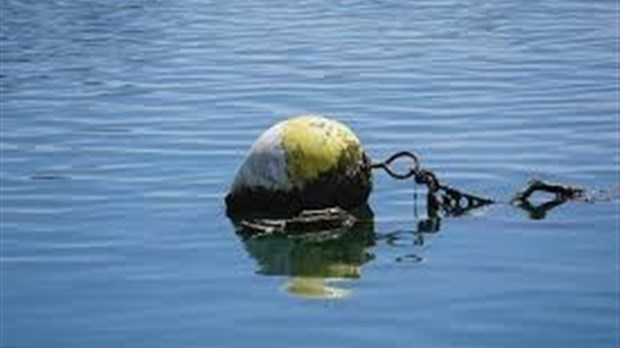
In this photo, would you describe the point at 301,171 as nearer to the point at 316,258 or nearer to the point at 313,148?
the point at 313,148

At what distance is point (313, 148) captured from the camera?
14.4 m

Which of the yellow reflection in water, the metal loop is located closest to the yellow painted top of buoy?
the metal loop

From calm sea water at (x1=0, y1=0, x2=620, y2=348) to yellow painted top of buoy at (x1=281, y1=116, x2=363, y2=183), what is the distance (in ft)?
2.57

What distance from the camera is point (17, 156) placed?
733 inches

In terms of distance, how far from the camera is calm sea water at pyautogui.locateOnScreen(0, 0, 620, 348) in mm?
11039

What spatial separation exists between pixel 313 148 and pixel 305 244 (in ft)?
4.21

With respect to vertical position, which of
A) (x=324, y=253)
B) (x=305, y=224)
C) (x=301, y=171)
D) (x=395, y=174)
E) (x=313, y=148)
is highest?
(x=313, y=148)

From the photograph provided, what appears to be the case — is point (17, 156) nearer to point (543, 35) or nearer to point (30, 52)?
point (30, 52)

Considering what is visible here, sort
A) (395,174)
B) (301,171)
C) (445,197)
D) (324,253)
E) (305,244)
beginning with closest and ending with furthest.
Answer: (324,253) < (305,244) < (301,171) < (445,197) < (395,174)

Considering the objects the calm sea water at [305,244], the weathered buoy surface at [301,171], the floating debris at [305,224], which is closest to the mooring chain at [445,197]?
the calm sea water at [305,244]

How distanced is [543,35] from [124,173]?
1611 centimetres

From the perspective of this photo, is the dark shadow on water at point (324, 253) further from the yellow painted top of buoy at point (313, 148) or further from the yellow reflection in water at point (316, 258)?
the yellow painted top of buoy at point (313, 148)

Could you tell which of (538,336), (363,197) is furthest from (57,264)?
(538,336)

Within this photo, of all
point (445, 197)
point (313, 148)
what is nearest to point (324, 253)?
point (313, 148)
